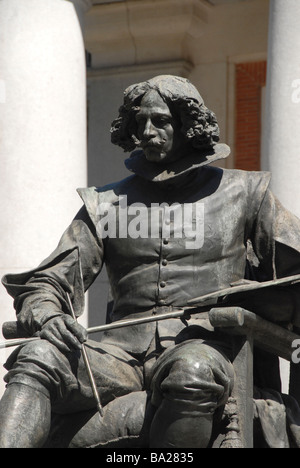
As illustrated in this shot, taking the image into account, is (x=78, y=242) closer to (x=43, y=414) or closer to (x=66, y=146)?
(x=43, y=414)

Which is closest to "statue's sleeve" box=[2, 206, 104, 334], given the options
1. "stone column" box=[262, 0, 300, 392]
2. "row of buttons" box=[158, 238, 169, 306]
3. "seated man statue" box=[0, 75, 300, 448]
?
"seated man statue" box=[0, 75, 300, 448]

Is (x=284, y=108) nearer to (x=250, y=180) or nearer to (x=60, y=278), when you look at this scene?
(x=250, y=180)

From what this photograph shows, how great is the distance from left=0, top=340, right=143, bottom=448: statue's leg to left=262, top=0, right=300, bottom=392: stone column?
4.28 m

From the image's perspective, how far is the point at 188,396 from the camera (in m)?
7.92

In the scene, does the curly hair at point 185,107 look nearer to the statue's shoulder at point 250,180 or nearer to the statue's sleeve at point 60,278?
the statue's shoulder at point 250,180

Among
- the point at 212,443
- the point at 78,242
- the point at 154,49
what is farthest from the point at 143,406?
the point at 154,49

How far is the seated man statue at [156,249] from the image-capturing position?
8.45 m

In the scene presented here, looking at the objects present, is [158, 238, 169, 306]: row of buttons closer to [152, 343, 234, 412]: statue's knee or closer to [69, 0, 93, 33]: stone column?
[152, 343, 234, 412]: statue's knee

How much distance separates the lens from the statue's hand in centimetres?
820

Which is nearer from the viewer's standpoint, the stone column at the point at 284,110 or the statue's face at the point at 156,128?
the statue's face at the point at 156,128

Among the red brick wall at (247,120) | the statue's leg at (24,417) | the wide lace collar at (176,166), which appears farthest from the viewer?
the red brick wall at (247,120)

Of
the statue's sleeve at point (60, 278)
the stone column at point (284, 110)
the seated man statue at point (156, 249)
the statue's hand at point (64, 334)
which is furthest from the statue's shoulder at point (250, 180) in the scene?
the stone column at point (284, 110)

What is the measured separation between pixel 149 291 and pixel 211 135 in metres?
→ 0.91

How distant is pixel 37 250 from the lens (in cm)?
1388
